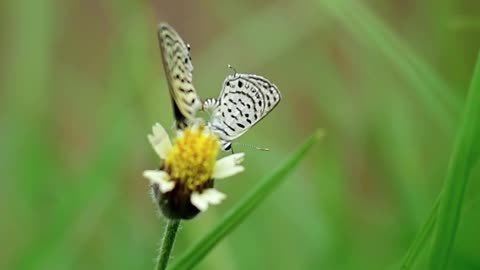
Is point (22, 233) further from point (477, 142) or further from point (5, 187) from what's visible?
point (477, 142)

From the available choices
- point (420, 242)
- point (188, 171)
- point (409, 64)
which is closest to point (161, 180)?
point (188, 171)

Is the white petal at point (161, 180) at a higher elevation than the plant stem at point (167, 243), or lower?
higher

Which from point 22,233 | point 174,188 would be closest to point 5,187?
point 22,233

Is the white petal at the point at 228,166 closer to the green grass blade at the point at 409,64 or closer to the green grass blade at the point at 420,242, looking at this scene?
the green grass blade at the point at 420,242

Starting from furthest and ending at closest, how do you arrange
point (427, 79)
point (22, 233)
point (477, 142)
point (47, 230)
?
point (22, 233)
point (47, 230)
point (427, 79)
point (477, 142)

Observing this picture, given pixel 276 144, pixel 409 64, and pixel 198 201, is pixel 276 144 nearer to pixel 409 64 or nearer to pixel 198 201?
pixel 409 64

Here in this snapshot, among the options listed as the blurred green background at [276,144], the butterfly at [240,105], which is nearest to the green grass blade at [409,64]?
the blurred green background at [276,144]

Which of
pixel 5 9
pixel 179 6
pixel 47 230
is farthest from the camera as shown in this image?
pixel 179 6
